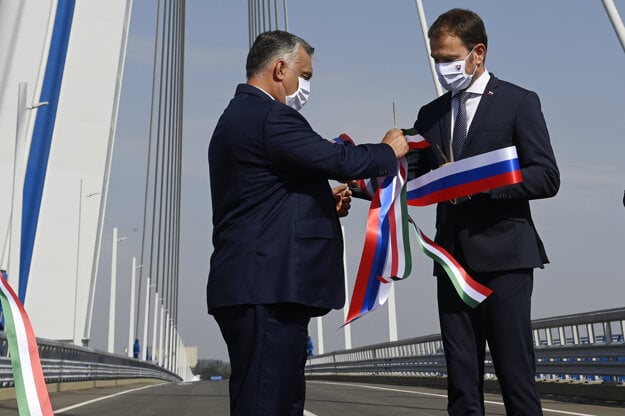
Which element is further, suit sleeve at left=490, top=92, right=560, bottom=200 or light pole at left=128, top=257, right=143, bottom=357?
light pole at left=128, top=257, right=143, bottom=357

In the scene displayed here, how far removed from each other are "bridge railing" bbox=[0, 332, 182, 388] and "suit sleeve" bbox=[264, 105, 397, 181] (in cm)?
1343

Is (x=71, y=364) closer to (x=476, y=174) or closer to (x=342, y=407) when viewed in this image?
(x=342, y=407)

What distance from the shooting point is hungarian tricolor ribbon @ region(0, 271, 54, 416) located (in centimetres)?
563

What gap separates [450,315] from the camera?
17.2ft

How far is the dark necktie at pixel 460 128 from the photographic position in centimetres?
545

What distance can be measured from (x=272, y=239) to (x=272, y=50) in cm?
83

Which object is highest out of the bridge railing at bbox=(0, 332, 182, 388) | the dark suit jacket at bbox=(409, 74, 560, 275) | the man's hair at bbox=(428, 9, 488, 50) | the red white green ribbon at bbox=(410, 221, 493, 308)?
the bridge railing at bbox=(0, 332, 182, 388)

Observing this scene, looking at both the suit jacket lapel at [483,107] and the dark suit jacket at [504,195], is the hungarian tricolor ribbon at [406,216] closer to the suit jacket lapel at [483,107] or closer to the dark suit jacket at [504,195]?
the dark suit jacket at [504,195]

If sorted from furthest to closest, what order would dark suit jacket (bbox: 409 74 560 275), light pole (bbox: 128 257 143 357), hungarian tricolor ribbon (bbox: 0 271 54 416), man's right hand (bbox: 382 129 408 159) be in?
light pole (bbox: 128 257 143 357), hungarian tricolor ribbon (bbox: 0 271 54 416), dark suit jacket (bbox: 409 74 560 275), man's right hand (bbox: 382 129 408 159)

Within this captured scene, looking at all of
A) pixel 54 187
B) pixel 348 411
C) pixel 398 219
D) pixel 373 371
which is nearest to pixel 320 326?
pixel 54 187

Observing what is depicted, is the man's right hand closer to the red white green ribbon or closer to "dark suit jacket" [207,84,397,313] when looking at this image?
"dark suit jacket" [207,84,397,313]

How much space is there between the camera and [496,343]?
5.11 meters

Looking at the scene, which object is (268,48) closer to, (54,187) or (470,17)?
(470,17)

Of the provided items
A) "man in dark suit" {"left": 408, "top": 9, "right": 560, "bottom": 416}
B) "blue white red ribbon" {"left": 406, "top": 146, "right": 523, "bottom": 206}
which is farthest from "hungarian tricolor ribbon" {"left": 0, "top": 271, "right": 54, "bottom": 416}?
"blue white red ribbon" {"left": 406, "top": 146, "right": 523, "bottom": 206}
